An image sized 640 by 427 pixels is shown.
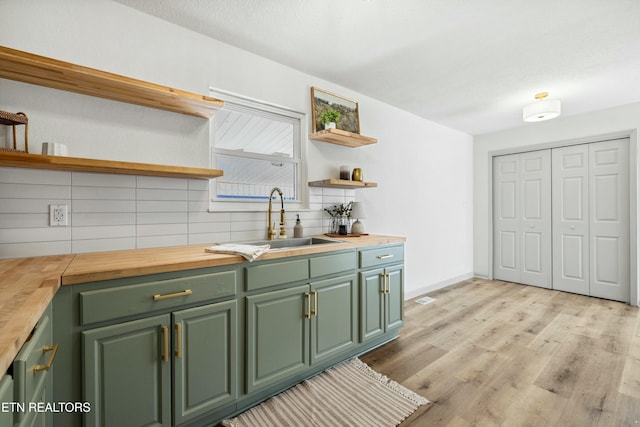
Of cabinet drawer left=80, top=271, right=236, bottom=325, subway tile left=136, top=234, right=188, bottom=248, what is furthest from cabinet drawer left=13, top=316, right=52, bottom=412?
A: subway tile left=136, top=234, right=188, bottom=248

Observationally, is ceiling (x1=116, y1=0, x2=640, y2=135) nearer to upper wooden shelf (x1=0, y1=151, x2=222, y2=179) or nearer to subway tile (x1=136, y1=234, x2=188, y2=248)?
upper wooden shelf (x1=0, y1=151, x2=222, y2=179)

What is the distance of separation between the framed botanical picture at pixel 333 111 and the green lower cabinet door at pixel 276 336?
5.44 feet

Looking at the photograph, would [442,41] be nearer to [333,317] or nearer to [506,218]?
[333,317]

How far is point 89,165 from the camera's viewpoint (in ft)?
5.25

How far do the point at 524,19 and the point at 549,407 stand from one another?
249cm

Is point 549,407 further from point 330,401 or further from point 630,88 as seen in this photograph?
point 630,88

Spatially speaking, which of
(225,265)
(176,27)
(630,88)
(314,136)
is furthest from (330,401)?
(630,88)

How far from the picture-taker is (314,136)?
2824mm

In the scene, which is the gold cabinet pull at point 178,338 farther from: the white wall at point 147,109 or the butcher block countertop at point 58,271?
the white wall at point 147,109

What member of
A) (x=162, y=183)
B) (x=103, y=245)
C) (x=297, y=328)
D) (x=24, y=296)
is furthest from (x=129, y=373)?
(x=162, y=183)

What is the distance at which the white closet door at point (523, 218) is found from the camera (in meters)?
4.45

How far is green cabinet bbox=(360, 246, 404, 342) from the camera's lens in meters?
2.43

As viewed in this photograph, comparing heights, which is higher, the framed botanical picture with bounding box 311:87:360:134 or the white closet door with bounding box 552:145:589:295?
the framed botanical picture with bounding box 311:87:360:134

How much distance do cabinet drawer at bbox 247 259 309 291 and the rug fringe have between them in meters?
0.87
